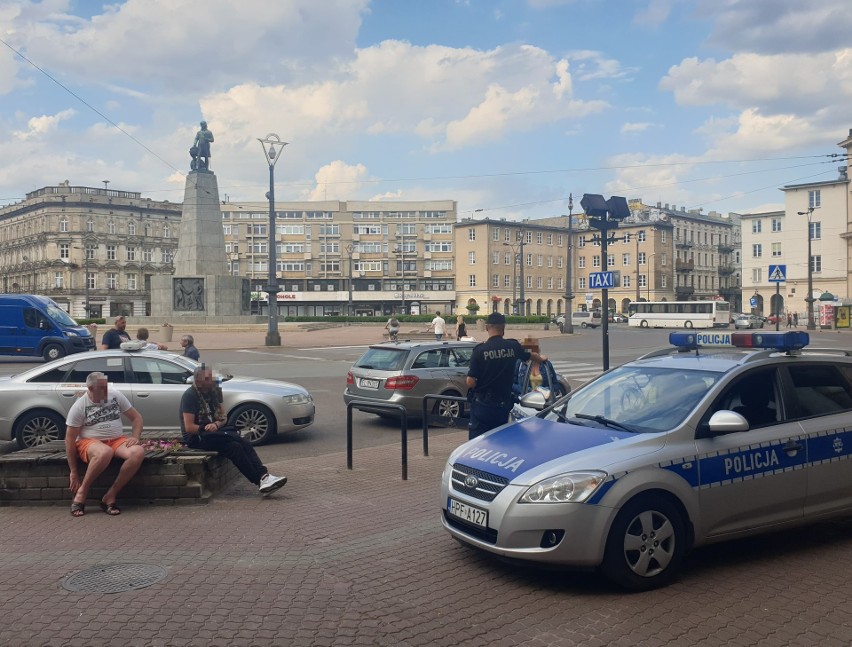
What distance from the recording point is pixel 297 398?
37.9 feet

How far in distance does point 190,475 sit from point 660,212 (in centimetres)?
11456

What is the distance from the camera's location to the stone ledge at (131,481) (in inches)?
291

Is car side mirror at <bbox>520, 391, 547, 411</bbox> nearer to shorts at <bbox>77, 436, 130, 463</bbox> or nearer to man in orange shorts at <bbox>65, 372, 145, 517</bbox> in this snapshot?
man in orange shorts at <bbox>65, 372, 145, 517</bbox>

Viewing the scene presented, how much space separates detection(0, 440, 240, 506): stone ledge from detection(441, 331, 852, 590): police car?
9.26 feet

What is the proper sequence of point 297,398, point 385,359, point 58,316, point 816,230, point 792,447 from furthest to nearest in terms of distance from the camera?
1. point 816,230
2. point 58,316
3. point 385,359
4. point 297,398
5. point 792,447

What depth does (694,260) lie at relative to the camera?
389ft

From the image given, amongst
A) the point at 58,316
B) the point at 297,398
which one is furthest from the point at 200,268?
the point at 297,398

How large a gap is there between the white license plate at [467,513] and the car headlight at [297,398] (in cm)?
608

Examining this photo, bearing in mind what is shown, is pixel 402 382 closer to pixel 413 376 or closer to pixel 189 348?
pixel 413 376

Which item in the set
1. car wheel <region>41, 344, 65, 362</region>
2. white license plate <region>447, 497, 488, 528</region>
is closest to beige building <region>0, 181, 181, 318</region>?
car wheel <region>41, 344, 65, 362</region>

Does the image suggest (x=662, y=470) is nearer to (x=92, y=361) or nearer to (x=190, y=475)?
(x=190, y=475)

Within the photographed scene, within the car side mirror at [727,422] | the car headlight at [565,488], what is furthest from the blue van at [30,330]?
the car side mirror at [727,422]

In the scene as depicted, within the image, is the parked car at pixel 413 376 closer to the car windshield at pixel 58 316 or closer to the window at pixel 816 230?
the car windshield at pixel 58 316

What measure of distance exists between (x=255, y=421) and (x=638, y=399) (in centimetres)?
666
